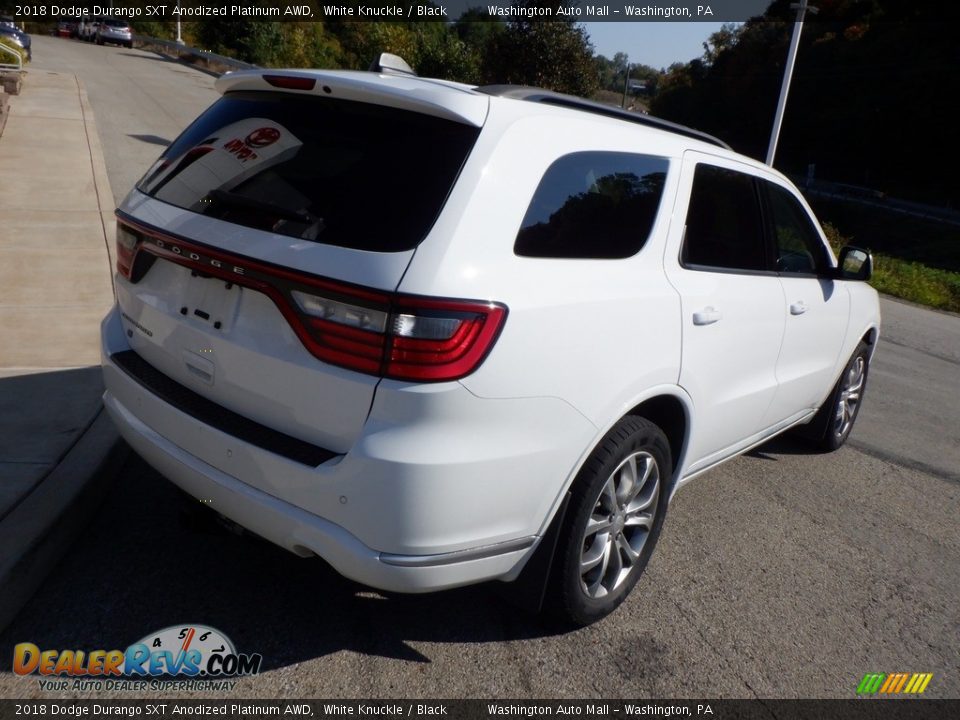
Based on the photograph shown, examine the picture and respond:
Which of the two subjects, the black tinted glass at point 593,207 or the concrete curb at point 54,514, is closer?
the black tinted glass at point 593,207

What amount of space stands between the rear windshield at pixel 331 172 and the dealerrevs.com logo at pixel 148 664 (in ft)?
4.77

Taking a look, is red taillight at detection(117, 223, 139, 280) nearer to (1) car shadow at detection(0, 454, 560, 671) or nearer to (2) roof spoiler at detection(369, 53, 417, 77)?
(1) car shadow at detection(0, 454, 560, 671)

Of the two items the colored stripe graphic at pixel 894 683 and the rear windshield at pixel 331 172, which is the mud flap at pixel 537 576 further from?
the colored stripe graphic at pixel 894 683

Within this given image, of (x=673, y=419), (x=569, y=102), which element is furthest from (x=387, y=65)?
(x=673, y=419)

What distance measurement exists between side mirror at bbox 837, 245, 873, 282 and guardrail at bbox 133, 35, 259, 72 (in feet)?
97.2

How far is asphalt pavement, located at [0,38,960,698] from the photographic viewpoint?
3049 millimetres

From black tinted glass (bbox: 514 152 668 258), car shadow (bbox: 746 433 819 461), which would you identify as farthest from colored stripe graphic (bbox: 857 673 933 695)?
car shadow (bbox: 746 433 819 461)

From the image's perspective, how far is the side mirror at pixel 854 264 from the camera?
4953mm

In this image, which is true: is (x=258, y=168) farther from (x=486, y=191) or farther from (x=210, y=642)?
(x=210, y=642)

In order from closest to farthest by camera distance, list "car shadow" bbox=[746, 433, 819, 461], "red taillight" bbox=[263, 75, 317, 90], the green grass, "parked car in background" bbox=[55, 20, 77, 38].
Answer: "red taillight" bbox=[263, 75, 317, 90]
"car shadow" bbox=[746, 433, 819, 461]
the green grass
"parked car in background" bbox=[55, 20, 77, 38]

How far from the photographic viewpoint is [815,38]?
72.4 metres

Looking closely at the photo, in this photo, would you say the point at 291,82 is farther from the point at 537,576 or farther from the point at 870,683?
the point at 870,683

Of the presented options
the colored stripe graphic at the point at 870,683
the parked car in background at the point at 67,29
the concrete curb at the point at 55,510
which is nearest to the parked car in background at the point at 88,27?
the parked car in background at the point at 67,29

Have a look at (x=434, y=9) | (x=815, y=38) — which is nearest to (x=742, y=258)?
(x=434, y=9)
